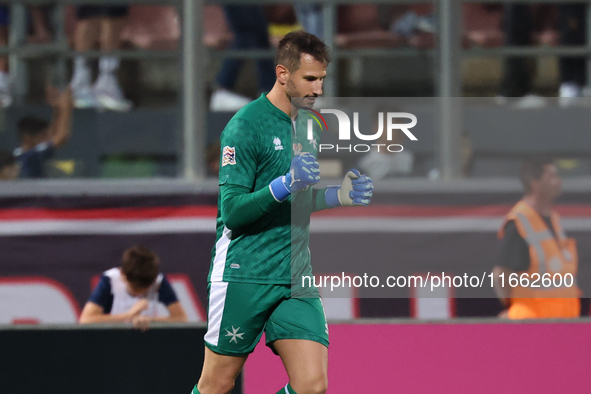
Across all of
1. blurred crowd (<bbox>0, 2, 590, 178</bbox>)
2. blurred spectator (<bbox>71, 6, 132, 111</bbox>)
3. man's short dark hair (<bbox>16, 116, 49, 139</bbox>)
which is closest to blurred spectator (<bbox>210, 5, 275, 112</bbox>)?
blurred crowd (<bbox>0, 2, 590, 178</bbox>)

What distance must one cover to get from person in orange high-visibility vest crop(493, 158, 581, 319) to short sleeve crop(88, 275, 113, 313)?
229 cm

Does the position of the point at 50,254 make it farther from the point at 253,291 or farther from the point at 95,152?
the point at 253,291

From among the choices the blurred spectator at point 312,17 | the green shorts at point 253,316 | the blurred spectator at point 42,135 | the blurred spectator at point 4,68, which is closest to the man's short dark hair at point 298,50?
the green shorts at point 253,316

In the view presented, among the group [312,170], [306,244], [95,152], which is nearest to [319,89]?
[312,170]

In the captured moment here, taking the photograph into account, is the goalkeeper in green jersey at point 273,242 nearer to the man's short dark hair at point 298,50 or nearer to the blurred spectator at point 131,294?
the man's short dark hair at point 298,50

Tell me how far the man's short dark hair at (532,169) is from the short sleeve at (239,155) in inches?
98.8

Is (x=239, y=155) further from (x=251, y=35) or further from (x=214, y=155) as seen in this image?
(x=251, y=35)

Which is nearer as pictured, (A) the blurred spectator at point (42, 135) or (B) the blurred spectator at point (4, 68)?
(A) the blurred spectator at point (42, 135)

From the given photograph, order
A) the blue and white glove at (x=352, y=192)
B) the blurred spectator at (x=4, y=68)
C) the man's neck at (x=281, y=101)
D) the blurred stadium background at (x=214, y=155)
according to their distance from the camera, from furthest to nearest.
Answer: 1. the blurred spectator at (x=4, y=68)
2. the blurred stadium background at (x=214, y=155)
3. the man's neck at (x=281, y=101)
4. the blue and white glove at (x=352, y=192)

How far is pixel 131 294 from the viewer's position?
508 centimetres

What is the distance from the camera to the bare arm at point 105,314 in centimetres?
496

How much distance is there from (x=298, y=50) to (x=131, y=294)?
2.43 metres

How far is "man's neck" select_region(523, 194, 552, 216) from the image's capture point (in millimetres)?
4934

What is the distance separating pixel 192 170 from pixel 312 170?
8.91ft
